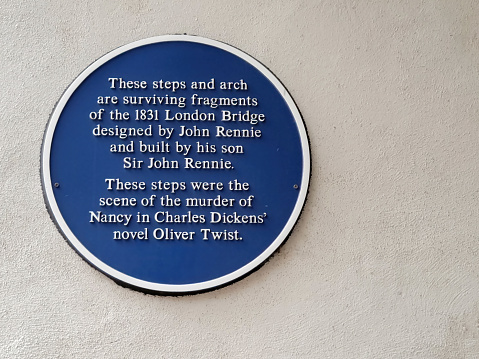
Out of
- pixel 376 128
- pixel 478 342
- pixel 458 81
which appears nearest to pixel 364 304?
pixel 478 342

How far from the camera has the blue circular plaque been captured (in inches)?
77.8

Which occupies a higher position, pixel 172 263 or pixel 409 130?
pixel 409 130

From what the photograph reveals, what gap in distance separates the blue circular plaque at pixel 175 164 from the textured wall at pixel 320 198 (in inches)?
2.6

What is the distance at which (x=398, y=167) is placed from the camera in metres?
2.14

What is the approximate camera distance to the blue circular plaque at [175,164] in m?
1.98

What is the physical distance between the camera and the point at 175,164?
206 cm

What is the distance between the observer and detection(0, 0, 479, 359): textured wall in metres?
1.95

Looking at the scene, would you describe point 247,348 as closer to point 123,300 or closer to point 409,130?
point 123,300

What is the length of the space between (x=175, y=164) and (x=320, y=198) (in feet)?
1.83

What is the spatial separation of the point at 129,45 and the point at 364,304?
1.31 meters

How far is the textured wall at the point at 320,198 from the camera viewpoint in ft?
6.39

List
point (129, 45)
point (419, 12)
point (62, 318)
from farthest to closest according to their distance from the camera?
point (419, 12)
point (129, 45)
point (62, 318)

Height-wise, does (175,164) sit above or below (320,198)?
above

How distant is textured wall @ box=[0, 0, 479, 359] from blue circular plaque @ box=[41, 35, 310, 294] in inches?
2.6
